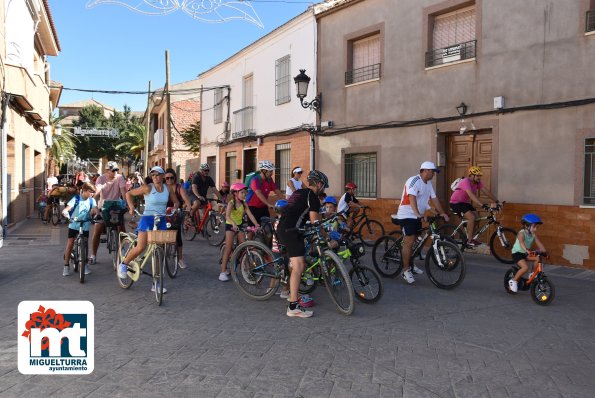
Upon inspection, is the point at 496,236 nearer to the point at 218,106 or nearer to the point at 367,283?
the point at 367,283

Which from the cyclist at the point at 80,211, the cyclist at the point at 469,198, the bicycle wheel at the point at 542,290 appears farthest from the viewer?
the cyclist at the point at 469,198

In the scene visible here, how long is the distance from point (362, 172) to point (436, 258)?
21.4 ft

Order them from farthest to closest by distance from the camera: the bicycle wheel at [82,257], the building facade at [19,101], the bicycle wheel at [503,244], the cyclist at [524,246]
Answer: the building facade at [19,101] → the bicycle wheel at [503,244] → the bicycle wheel at [82,257] → the cyclist at [524,246]

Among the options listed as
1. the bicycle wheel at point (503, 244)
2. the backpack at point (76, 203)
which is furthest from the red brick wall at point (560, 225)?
the backpack at point (76, 203)

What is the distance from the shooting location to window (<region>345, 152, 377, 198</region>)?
43.3ft

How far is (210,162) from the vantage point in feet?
77.5

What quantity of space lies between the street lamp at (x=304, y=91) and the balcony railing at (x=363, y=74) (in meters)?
1.06

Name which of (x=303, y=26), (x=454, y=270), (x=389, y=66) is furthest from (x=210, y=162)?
(x=454, y=270)

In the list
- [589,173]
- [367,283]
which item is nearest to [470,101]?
[589,173]

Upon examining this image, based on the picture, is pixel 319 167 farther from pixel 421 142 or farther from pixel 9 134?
pixel 9 134

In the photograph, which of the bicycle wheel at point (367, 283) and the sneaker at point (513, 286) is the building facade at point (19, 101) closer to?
the bicycle wheel at point (367, 283)

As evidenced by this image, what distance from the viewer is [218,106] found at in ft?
72.9

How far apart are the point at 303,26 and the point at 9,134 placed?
8.56 metres

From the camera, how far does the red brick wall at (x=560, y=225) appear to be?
28.6 feet
